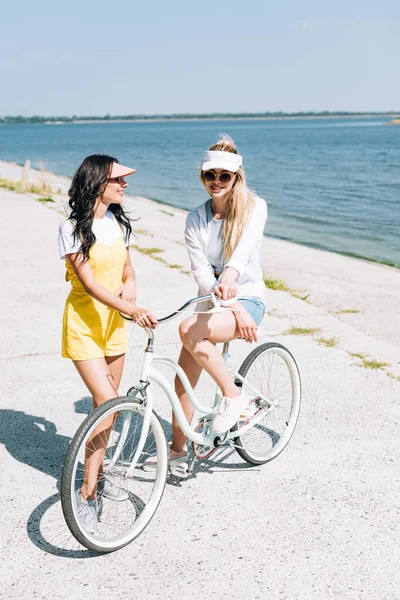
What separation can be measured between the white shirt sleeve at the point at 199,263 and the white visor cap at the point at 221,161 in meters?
0.31

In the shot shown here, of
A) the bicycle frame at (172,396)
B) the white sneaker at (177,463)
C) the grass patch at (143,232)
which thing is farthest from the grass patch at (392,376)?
the grass patch at (143,232)

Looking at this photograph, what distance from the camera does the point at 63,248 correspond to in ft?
12.0

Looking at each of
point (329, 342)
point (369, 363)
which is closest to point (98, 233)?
point (369, 363)

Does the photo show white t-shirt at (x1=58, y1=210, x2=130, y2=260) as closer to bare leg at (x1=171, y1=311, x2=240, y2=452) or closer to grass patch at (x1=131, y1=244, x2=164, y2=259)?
bare leg at (x1=171, y1=311, x2=240, y2=452)

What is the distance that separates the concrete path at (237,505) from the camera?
326cm

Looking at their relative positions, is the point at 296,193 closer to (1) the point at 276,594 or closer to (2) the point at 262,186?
(2) the point at 262,186

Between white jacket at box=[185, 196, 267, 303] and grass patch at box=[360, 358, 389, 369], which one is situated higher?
white jacket at box=[185, 196, 267, 303]

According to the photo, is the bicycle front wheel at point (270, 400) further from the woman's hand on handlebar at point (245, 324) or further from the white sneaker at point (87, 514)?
the white sneaker at point (87, 514)

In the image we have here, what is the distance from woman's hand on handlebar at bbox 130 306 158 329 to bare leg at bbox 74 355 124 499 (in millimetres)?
401

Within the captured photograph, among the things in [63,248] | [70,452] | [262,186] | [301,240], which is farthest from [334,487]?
[262,186]

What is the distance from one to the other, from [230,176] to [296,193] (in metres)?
26.6

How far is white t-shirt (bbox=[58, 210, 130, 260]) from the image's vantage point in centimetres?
363

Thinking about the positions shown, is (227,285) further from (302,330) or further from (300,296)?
(300,296)

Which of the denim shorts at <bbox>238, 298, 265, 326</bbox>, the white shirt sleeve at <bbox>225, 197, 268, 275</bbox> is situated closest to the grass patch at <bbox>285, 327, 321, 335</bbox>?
the denim shorts at <bbox>238, 298, 265, 326</bbox>
